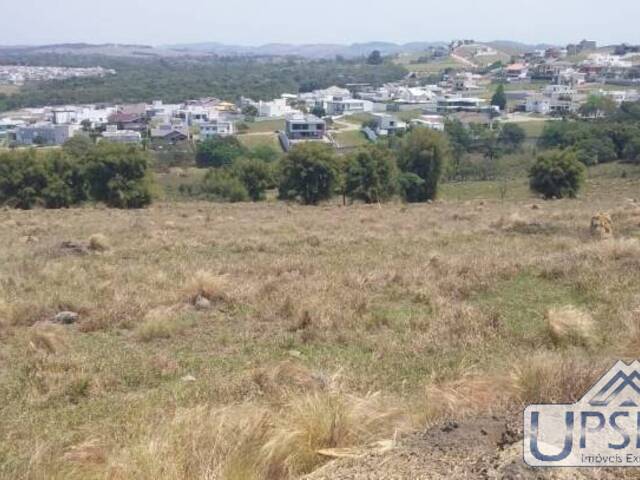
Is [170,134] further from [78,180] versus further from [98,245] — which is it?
[98,245]

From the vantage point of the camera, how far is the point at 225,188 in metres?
47.4

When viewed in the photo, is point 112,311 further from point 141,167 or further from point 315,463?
point 141,167

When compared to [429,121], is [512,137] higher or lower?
lower

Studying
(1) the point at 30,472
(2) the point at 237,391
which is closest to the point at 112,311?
(2) the point at 237,391

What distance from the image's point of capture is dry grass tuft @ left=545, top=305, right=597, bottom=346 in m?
6.92

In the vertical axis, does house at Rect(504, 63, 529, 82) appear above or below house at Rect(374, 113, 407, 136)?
above

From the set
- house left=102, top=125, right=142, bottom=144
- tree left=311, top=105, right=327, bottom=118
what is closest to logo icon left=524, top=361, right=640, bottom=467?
house left=102, top=125, right=142, bottom=144

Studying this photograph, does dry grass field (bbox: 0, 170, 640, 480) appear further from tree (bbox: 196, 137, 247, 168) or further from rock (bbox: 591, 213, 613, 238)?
tree (bbox: 196, 137, 247, 168)

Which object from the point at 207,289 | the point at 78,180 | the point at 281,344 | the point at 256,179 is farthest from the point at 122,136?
the point at 281,344

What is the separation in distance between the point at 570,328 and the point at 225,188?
4159 cm

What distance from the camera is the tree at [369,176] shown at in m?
40.7

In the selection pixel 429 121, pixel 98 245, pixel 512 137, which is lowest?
pixel 512 137

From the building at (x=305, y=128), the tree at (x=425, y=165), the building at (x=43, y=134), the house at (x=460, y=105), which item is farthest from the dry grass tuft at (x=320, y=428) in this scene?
the house at (x=460, y=105)

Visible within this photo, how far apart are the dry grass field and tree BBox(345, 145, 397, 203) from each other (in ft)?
84.5
